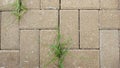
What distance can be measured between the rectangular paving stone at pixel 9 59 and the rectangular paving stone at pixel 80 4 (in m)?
0.60

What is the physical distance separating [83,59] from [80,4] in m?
0.49

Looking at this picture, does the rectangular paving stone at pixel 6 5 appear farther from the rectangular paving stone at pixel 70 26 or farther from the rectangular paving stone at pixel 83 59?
the rectangular paving stone at pixel 83 59

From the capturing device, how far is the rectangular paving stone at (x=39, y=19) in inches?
73.9

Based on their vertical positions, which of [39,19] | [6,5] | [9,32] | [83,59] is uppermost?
[6,5]

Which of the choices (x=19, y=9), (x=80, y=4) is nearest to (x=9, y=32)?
(x=19, y=9)

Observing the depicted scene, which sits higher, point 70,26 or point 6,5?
point 6,5

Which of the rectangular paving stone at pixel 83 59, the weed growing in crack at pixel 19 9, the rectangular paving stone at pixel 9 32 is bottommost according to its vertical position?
the rectangular paving stone at pixel 83 59

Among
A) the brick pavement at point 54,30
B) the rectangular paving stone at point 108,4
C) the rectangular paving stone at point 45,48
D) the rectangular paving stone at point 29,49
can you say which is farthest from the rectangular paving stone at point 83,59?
the rectangular paving stone at point 108,4

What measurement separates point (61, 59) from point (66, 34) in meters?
0.22

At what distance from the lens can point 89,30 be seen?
1888 mm

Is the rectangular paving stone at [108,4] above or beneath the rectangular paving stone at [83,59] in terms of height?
above

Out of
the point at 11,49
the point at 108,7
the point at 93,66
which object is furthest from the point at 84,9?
the point at 11,49

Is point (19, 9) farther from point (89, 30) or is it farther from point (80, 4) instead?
point (89, 30)

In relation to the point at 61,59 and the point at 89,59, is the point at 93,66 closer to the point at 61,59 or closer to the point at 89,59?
the point at 89,59
